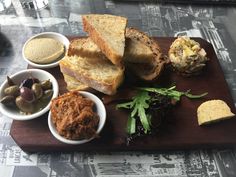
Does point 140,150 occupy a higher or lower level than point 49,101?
lower

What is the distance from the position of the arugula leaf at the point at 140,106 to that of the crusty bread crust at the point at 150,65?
88mm

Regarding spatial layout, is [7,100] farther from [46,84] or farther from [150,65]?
[150,65]

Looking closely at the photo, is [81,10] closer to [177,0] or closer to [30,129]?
[177,0]

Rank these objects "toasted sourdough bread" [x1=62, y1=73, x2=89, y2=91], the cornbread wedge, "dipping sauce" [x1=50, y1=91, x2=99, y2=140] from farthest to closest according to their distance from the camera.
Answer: "toasted sourdough bread" [x1=62, y1=73, x2=89, y2=91], the cornbread wedge, "dipping sauce" [x1=50, y1=91, x2=99, y2=140]

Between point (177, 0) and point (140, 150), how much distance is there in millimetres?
961

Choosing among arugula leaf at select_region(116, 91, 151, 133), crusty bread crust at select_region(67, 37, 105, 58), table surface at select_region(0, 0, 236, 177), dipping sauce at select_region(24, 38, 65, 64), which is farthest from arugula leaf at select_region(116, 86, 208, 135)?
dipping sauce at select_region(24, 38, 65, 64)

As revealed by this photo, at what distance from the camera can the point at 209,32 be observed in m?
1.59

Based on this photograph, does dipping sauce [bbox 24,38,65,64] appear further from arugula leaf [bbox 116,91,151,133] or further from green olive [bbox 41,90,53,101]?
arugula leaf [bbox 116,91,151,133]

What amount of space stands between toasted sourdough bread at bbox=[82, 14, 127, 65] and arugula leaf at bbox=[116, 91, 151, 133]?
15cm

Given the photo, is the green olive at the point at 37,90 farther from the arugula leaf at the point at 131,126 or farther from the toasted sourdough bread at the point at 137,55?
the arugula leaf at the point at 131,126

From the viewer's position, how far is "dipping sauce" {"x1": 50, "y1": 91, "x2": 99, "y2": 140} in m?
1.01

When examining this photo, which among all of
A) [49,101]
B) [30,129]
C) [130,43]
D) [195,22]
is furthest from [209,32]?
[30,129]

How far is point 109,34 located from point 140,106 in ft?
1.04

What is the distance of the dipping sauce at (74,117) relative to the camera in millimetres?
1010
